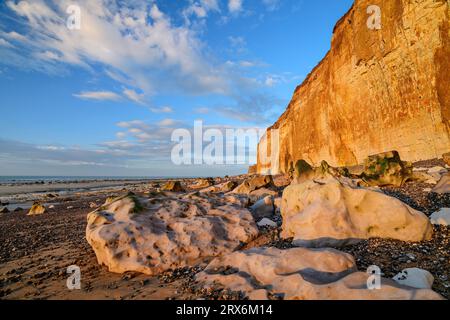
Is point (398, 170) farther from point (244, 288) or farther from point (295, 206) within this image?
point (244, 288)

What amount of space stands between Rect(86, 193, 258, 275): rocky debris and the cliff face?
1464 centimetres

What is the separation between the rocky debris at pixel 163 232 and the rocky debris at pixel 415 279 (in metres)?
2.91

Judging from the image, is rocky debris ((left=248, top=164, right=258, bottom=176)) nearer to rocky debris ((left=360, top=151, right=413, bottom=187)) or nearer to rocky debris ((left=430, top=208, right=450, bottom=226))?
rocky debris ((left=360, top=151, right=413, bottom=187))

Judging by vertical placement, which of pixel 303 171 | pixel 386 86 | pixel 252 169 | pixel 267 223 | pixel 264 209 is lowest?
pixel 267 223

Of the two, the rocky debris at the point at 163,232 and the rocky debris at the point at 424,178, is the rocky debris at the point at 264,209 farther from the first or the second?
the rocky debris at the point at 424,178

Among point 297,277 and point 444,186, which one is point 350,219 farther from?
point 444,186

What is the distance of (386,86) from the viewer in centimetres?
1748

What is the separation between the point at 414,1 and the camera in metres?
14.7

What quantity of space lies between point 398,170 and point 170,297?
9.57m

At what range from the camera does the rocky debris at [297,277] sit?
253 centimetres

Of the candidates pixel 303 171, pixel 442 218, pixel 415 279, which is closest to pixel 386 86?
pixel 303 171

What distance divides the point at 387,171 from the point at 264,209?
5558 mm

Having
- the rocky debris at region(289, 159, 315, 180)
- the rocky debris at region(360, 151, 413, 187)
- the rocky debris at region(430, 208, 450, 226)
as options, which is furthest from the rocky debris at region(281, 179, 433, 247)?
the rocky debris at region(360, 151, 413, 187)
